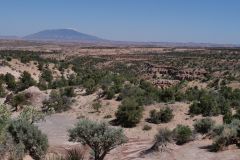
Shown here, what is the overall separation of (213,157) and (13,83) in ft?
132

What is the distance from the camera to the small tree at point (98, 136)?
24.5 metres

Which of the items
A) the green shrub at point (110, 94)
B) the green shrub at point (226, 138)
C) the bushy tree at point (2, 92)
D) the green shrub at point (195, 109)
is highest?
the green shrub at point (226, 138)

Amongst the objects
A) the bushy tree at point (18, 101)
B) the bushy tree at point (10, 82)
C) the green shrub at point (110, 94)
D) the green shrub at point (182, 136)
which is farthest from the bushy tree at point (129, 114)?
the bushy tree at point (10, 82)

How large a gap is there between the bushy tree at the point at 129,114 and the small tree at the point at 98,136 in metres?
11.2

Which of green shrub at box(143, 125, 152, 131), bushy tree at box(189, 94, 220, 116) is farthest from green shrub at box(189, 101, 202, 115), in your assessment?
green shrub at box(143, 125, 152, 131)

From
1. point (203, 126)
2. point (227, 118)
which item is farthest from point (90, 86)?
point (203, 126)

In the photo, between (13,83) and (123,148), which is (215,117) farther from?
(13,83)

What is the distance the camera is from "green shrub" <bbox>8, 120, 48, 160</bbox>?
24.4m

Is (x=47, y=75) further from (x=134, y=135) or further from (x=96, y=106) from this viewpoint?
(x=134, y=135)

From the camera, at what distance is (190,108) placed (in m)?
38.5

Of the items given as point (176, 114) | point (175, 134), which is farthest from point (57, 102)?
point (175, 134)

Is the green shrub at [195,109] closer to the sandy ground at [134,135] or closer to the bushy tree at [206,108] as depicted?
the bushy tree at [206,108]

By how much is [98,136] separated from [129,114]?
12.3 metres

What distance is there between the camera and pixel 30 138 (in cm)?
2450
